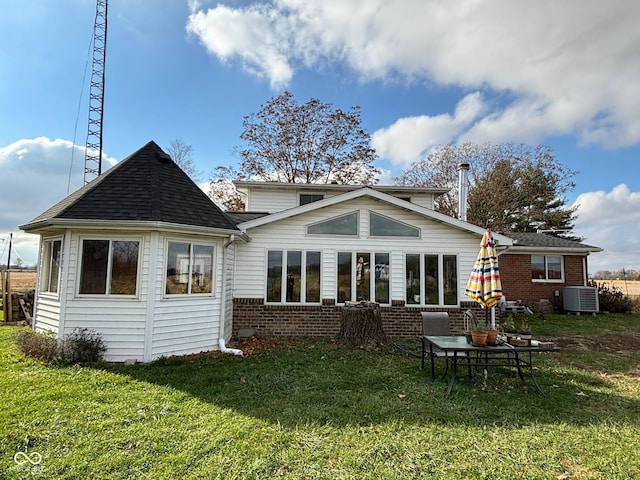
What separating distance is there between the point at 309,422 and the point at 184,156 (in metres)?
25.1

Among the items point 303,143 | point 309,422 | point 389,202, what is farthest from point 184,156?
point 309,422

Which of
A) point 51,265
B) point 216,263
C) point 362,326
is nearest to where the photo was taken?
point 51,265

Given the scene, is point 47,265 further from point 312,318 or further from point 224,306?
point 312,318

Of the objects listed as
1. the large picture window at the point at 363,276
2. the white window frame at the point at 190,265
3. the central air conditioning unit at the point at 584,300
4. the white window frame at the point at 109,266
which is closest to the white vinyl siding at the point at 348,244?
the large picture window at the point at 363,276

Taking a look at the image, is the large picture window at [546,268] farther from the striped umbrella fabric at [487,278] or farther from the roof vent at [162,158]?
the roof vent at [162,158]

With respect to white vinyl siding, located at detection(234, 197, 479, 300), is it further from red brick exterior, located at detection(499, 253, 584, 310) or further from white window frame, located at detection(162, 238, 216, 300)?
red brick exterior, located at detection(499, 253, 584, 310)

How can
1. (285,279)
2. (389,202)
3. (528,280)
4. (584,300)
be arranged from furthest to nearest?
(528,280) → (584,300) → (389,202) → (285,279)

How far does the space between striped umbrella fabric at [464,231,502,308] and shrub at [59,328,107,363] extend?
741 cm

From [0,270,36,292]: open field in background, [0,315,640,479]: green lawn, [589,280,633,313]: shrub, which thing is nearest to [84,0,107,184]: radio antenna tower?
[0,270,36,292]: open field in background

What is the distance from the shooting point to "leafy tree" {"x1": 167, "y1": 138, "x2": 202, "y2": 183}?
25.3 meters

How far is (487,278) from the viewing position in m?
6.00

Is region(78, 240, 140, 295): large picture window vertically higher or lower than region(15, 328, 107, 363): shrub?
higher

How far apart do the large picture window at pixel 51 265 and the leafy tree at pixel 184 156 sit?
18043mm

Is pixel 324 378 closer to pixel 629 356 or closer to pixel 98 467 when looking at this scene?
pixel 98 467
